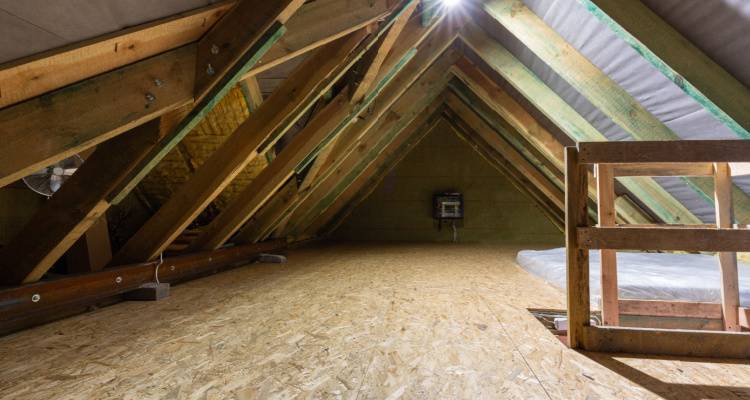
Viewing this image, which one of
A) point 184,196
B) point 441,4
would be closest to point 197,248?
point 184,196

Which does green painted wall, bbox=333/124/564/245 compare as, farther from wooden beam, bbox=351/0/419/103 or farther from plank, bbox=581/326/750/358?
plank, bbox=581/326/750/358

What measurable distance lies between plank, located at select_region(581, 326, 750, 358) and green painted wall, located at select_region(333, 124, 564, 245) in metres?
5.99

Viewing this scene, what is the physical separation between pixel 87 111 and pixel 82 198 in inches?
25.4

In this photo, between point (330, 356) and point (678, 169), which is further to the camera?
point (678, 169)

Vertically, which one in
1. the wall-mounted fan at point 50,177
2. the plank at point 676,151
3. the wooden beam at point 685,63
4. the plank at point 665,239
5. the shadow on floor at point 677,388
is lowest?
the shadow on floor at point 677,388

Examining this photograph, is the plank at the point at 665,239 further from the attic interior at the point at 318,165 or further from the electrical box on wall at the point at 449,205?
the electrical box on wall at the point at 449,205

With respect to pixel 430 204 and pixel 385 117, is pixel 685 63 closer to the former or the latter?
pixel 385 117

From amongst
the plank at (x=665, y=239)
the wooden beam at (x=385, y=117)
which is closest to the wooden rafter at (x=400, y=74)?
the wooden beam at (x=385, y=117)

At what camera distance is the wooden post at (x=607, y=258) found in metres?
1.67

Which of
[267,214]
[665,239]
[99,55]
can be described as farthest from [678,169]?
[267,214]

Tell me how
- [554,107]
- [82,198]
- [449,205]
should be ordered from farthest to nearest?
[449,205], [554,107], [82,198]

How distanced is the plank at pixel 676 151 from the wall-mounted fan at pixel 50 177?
2.93 metres

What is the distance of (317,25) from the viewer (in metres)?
1.91

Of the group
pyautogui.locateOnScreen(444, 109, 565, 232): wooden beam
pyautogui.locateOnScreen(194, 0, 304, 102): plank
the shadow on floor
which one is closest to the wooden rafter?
pyautogui.locateOnScreen(194, 0, 304, 102): plank
